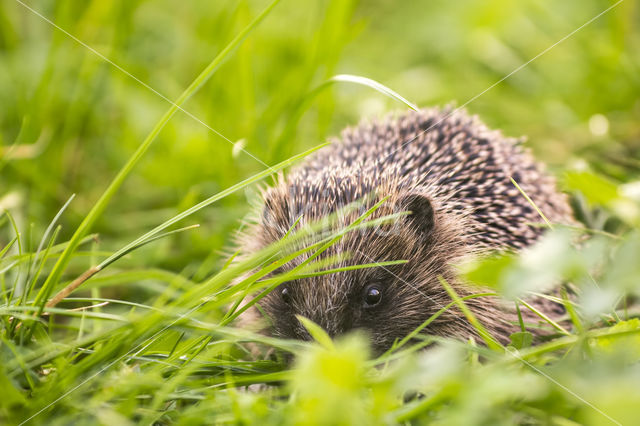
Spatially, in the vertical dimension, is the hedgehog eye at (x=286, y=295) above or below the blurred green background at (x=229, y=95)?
below

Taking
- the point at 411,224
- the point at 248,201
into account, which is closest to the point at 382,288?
the point at 411,224

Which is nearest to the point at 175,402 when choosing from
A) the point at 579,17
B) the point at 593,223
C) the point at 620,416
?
the point at 620,416

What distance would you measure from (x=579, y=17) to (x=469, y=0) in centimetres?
161

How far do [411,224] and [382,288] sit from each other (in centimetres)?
49

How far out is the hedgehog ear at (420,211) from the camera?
3393mm

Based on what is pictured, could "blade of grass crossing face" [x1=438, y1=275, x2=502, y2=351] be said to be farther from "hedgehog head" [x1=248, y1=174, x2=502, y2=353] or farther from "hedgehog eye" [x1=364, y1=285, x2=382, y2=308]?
"hedgehog eye" [x1=364, y1=285, x2=382, y2=308]

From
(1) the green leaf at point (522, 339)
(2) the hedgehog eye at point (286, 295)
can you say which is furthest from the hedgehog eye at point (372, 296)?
(1) the green leaf at point (522, 339)

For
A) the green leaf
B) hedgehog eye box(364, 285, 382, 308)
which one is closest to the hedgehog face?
hedgehog eye box(364, 285, 382, 308)

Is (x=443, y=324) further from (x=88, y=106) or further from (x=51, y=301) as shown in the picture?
(x=88, y=106)

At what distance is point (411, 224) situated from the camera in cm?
350

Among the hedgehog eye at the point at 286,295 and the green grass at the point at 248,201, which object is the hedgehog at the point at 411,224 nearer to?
the hedgehog eye at the point at 286,295

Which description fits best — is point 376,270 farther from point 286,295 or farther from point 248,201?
point 248,201

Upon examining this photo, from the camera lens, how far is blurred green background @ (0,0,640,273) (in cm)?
473

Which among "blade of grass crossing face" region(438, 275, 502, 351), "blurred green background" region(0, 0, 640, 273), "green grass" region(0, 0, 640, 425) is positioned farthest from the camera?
"blurred green background" region(0, 0, 640, 273)
